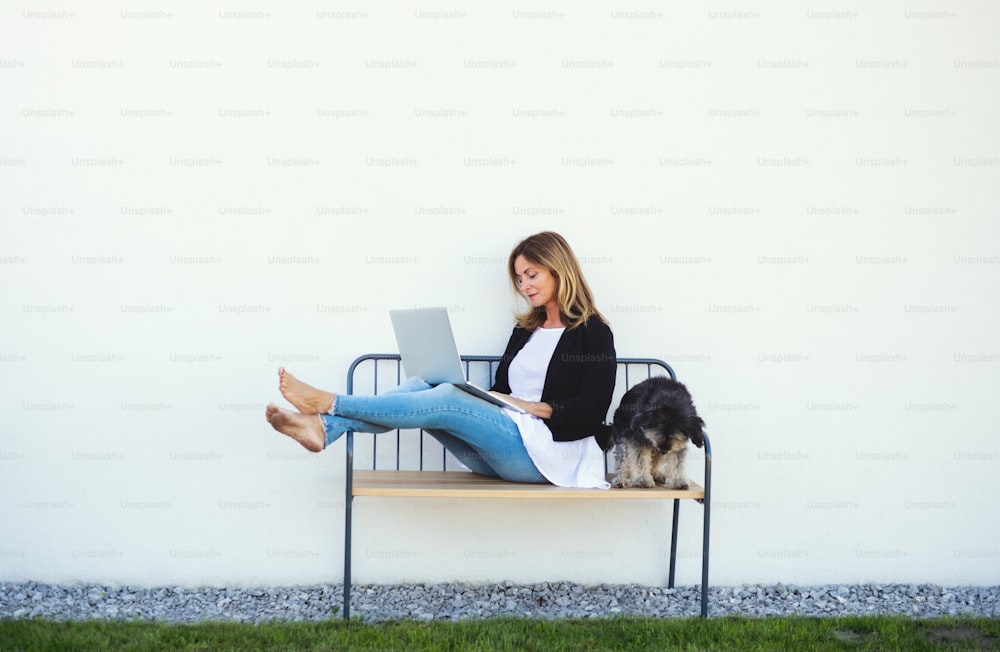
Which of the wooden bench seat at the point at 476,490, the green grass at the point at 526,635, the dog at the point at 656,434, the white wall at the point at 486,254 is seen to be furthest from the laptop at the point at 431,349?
the green grass at the point at 526,635

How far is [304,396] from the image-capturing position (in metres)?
3.29

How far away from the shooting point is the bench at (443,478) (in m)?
3.47

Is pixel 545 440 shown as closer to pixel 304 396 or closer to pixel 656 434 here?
pixel 656 434

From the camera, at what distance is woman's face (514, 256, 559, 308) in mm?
3871

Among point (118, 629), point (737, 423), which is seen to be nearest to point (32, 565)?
point (118, 629)

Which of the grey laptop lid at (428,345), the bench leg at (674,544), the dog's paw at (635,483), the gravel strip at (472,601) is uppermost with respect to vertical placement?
the grey laptop lid at (428,345)

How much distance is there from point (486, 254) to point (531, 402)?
2.39ft

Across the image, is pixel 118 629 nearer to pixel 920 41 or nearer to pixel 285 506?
pixel 285 506

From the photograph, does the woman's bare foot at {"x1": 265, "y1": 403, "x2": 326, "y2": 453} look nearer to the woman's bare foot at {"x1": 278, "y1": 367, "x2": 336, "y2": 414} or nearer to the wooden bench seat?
the woman's bare foot at {"x1": 278, "y1": 367, "x2": 336, "y2": 414}

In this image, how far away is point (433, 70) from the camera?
4156 millimetres

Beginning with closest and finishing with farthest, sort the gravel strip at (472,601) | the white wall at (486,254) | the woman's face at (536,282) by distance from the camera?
1. the gravel strip at (472,601)
2. the woman's face at (536,282)
3. the white wall at (486,254)

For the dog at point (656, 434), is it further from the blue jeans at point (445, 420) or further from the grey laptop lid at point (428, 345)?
the grey laptop lid at point (428, 345)

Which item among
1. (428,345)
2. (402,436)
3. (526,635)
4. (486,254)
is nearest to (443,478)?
(402,436)

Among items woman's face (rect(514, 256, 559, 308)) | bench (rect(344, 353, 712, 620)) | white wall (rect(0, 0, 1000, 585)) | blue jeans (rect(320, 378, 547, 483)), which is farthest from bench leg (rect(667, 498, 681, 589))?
woman's face (rect(514, 256, 559, 308))
